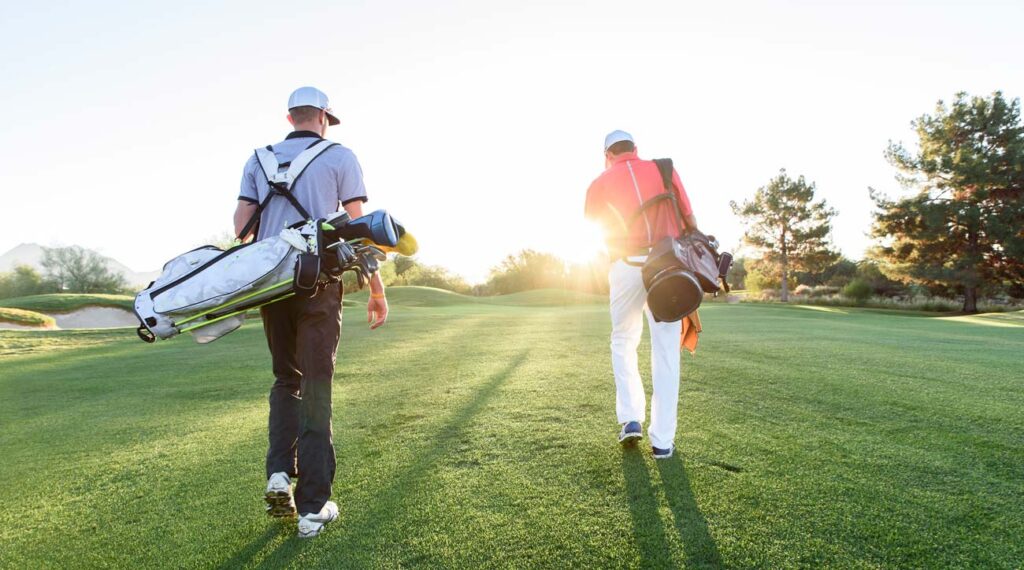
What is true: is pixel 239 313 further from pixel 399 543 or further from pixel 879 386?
pixel 879 386

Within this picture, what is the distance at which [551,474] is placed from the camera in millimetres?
2994

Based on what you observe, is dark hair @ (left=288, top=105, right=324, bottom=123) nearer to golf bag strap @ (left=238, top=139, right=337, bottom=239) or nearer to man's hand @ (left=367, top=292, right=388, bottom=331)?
golf bag strap @ (left=238, top=139, right=337, bottom=239)

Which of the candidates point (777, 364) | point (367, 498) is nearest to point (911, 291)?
point (777, 364)

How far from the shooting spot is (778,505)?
97.5 inches

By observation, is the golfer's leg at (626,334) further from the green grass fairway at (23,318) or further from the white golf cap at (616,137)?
the green grass fairway at (23,318)

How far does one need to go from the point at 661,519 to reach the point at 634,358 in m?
1.44

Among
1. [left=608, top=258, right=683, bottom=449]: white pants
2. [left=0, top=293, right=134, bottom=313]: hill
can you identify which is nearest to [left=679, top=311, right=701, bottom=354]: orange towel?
[left=608, top=258, right=683, bottom=449]: white pants

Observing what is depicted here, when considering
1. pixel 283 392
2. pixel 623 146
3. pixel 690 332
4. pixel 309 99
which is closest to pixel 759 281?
pixel 690 332

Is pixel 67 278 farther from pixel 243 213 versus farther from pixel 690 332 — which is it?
pixel 690 332

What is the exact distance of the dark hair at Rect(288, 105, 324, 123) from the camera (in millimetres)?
2953

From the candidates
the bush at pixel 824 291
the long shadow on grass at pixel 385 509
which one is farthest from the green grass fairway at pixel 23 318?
the bush at pixel 824 291

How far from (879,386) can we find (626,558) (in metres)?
4.15

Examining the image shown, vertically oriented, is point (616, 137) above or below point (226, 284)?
above

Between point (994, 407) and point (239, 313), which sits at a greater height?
point (239, 313)
